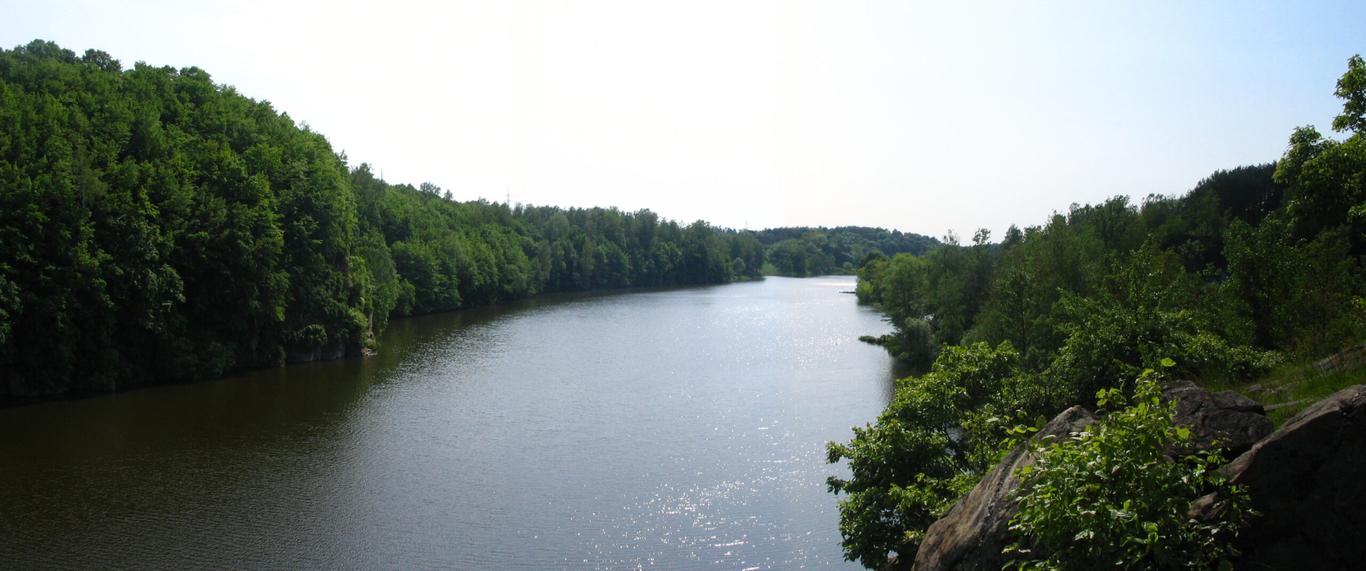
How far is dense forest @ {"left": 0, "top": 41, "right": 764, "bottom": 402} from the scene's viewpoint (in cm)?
3928

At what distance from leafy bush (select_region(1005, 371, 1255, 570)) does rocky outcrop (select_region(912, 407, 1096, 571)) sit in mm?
1869

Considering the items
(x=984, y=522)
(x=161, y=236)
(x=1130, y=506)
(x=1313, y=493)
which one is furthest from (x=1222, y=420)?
(x=161, y=236)

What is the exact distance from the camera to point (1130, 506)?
307 inches

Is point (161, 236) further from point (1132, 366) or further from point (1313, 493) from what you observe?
point (1313, 493)

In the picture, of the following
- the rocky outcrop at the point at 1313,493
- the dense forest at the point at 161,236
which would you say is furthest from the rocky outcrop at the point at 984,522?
the dense forest at the point at 161,236

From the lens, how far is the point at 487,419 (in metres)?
37.8

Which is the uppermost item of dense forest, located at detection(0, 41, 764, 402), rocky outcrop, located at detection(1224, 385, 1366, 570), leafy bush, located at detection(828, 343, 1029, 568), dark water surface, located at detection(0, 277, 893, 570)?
dense forest, located at detection(0, 41, 764, 402)

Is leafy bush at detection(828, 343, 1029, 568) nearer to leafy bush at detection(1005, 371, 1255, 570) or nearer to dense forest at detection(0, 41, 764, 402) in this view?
leafy bush at detection(1005, 371, 1255, 570)

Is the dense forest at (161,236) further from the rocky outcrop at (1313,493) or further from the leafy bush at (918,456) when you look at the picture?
the rocky outcrop at (1313,493)

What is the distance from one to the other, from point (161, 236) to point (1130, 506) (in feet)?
162

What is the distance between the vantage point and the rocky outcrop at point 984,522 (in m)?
10.8

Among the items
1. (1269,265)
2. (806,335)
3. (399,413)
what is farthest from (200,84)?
(1269,265)

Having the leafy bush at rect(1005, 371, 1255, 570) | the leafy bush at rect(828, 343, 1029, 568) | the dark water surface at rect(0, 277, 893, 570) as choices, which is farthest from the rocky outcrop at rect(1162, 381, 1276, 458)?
the dark water surface at rect(0, 277, 893, 570)

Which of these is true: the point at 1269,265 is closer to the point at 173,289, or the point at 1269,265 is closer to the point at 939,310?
the point at 939,310
